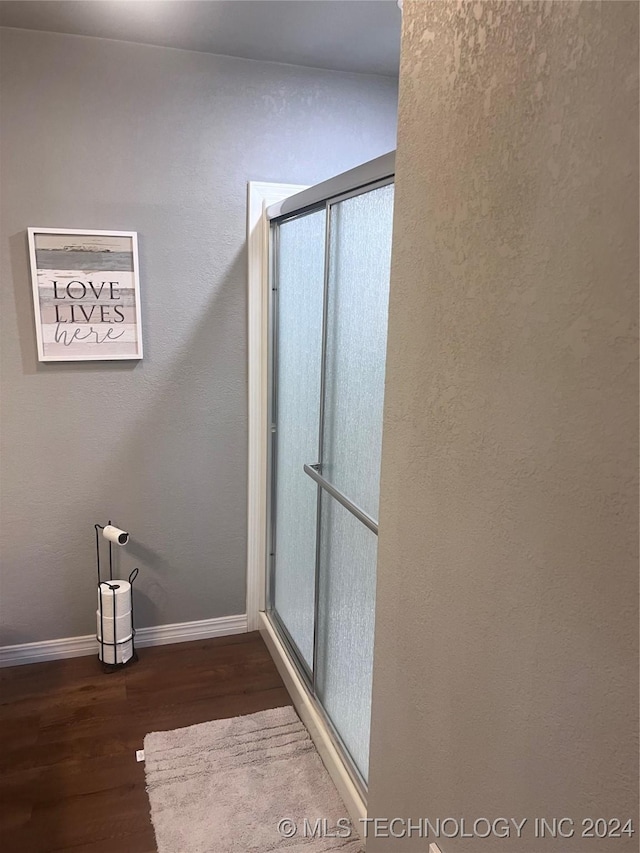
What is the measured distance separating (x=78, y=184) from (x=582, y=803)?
231 centimetres

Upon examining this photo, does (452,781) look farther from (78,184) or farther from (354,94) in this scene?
(354,94)

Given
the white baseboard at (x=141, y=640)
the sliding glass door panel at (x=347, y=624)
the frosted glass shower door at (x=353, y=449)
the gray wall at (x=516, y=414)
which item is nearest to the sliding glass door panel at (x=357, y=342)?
the frosted glass shower door at (x=353, y=449)

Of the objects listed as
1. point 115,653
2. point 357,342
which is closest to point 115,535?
point 115,653

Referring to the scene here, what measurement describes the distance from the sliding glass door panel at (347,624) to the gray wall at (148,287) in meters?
0.78

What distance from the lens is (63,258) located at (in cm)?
227

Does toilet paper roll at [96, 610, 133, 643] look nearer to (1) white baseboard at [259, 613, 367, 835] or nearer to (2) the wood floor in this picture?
(2) the wood floor

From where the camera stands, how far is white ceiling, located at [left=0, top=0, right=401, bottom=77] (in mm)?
1908

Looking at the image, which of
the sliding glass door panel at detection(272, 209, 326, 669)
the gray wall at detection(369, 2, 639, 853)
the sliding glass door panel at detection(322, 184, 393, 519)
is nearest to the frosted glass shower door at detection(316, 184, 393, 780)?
the sliding glass door panel at detection(322, 184, 393, 519)

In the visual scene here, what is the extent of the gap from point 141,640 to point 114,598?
1.11 ft

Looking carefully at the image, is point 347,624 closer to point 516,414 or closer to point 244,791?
point 244,791

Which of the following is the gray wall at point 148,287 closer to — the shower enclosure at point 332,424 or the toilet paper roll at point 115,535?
the toilet paper roll at point 115,535

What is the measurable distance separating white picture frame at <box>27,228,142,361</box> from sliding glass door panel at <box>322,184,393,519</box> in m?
0.88

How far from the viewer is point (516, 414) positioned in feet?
2.89

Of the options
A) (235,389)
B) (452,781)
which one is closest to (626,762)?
(452,781)
